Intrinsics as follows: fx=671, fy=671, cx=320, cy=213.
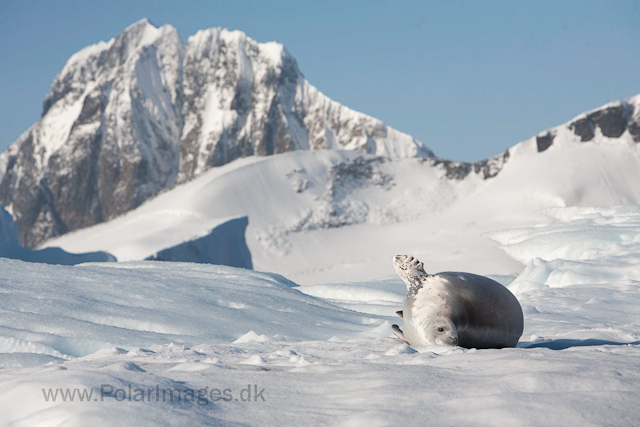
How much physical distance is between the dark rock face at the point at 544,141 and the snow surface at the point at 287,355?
5205cm

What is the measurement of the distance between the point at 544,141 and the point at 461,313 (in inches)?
2295

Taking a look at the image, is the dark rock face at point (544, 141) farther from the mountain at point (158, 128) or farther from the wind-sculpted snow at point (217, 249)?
the mountain at point (158, 128)

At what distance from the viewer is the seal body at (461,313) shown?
4.48 meters

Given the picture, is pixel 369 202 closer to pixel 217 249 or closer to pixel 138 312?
pixel 217 249

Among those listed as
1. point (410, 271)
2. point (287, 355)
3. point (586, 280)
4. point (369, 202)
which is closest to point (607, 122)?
point (369, 202)

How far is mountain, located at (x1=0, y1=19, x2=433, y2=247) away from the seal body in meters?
140

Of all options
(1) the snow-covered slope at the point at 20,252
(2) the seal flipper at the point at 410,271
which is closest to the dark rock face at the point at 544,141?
(1) the snow-covered slope at the point at 20,252

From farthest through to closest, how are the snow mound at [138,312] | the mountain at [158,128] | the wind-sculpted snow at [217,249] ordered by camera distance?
1. the mountain at [158,128]
2. the wind-sculpted snow at [217,249]
3. the snow mound at [138,312]

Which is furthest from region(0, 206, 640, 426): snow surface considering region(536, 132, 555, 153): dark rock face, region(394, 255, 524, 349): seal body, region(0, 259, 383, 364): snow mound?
region(536, 132, 555, 153): dark rock face

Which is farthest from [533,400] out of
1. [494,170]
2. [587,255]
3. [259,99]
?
[259,99]

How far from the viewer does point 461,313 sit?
14.8 ft

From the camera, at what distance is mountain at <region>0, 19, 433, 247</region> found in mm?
149375

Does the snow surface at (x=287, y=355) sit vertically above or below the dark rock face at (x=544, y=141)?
below

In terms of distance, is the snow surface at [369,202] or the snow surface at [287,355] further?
the snow surface at [369,202]
